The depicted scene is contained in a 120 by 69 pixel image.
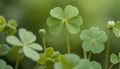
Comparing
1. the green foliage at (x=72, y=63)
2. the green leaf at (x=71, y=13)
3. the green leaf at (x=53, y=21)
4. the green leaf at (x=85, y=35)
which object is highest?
the green leaf at (x=71, y=13)

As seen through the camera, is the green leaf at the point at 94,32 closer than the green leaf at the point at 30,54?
No

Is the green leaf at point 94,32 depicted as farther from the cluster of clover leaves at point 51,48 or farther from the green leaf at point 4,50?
the green leaf at point 4,50

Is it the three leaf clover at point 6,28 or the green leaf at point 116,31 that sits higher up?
the three leaf clover at point 6,28

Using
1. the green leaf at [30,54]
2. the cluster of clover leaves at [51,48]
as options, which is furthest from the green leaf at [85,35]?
the green leaf at [30,54]

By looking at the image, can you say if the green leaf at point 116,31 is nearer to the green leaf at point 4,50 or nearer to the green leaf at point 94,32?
the green leaf at point 94,32

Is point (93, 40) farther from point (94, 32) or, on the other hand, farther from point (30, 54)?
point (30, 54)

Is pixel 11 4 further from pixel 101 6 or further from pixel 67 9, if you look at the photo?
pixel 67 9

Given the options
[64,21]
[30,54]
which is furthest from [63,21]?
[30,54]

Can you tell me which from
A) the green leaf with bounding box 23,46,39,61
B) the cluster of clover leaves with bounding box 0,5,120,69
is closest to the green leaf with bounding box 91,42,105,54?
the cluster of clover leaves with bounding box 0,5,120,69
